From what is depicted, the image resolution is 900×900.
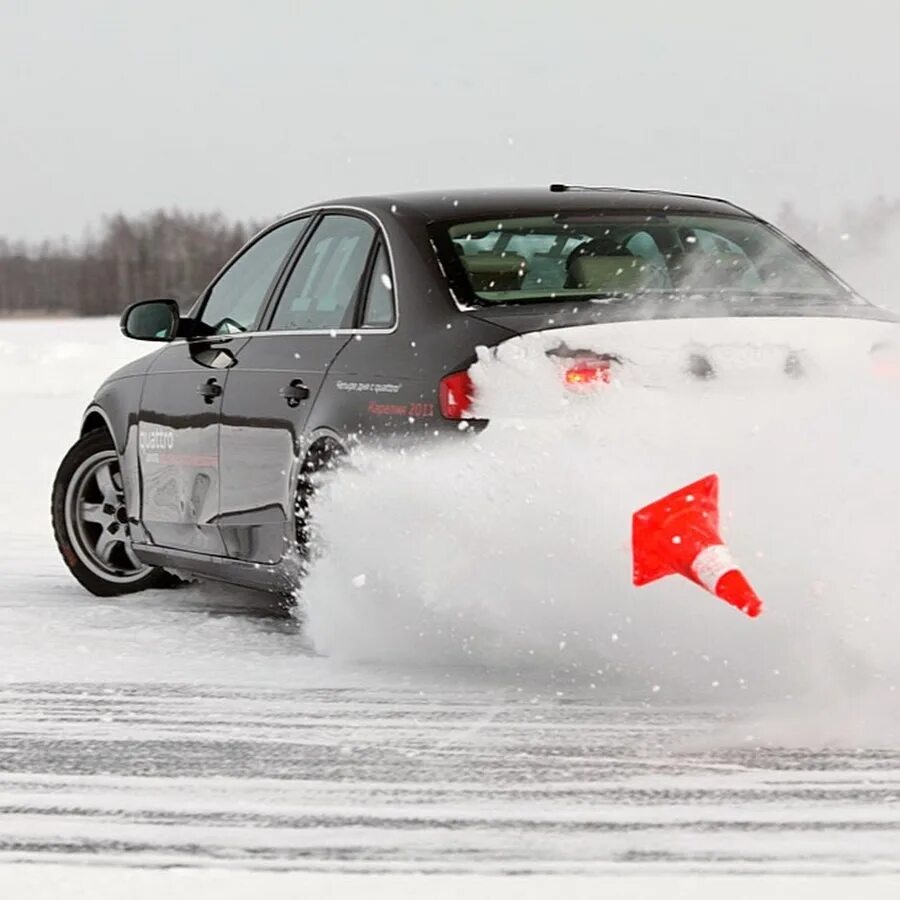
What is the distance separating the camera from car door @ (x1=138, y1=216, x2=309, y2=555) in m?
7.84

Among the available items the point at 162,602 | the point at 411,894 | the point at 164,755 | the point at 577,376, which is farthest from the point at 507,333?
the point at 162,602

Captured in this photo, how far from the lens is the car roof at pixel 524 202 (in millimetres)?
6969

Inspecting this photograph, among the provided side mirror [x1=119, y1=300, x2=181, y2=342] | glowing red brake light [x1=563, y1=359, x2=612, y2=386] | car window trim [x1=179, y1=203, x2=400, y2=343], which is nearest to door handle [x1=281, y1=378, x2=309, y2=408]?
car window trim [x1=179, y1=203, x2=400, y2=343]

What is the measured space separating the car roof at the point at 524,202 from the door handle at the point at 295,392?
69 cm

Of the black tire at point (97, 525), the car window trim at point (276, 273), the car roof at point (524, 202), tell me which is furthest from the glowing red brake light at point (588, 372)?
the black tire at point (97, 525)

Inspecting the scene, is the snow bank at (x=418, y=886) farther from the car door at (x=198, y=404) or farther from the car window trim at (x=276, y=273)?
the car window trim at (x=276, y=273)

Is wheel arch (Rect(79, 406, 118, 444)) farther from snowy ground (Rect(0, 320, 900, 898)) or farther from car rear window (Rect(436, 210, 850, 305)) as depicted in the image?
car rear window (Rect(436, 210, 850, 305))

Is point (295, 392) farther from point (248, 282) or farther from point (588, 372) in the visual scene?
point (588, 372)

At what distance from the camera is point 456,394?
6.16 m

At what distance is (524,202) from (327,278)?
0.86 metres

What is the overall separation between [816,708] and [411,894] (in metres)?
2.09

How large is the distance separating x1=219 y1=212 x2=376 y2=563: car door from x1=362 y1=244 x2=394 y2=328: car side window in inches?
3.0

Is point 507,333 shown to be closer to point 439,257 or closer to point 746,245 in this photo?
point 439,257

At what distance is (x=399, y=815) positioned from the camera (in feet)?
14.7
